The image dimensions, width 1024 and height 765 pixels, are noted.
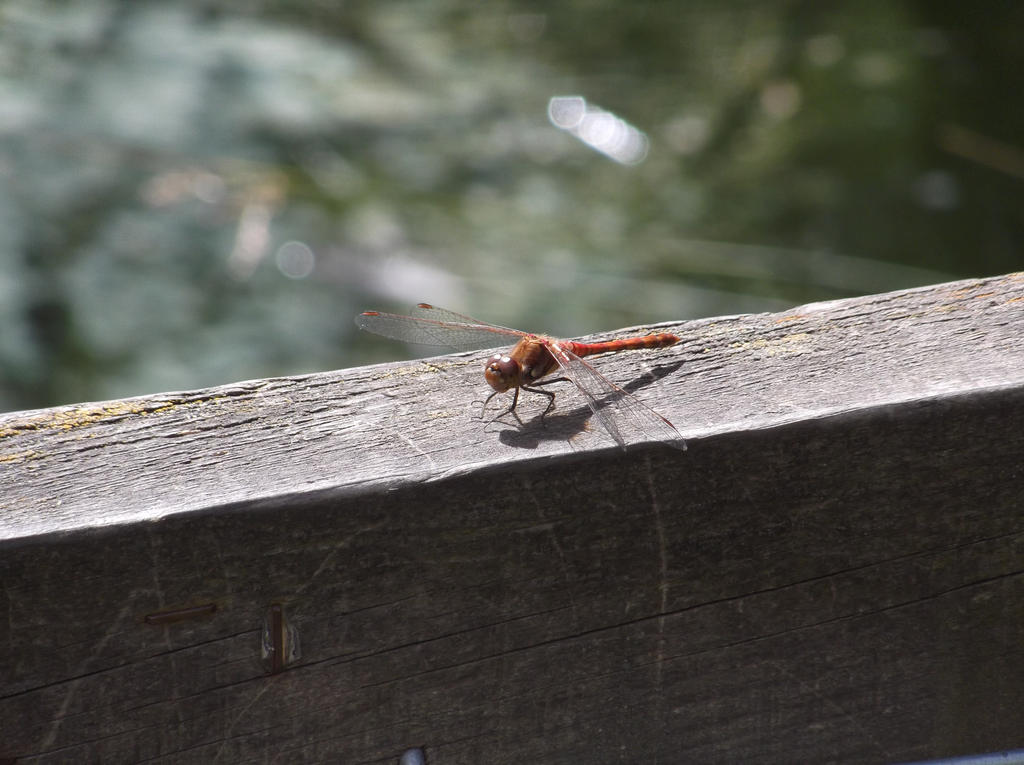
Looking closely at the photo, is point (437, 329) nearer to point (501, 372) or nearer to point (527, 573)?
point (501, 372)

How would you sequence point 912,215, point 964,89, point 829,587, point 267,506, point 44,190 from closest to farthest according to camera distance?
point 267,506, point 829,587, point 44,190, point 912,215, point 964,89

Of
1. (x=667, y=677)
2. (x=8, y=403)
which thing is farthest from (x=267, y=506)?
(x=8, y=403)

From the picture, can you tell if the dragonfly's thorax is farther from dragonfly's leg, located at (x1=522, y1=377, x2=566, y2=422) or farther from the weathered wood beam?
the weathered wood beam

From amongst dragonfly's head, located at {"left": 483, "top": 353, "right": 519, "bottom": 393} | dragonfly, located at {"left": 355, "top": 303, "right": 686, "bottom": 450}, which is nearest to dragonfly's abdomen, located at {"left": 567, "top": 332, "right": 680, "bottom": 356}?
dragonfly, located at {"left": 355, "top": 303, "right": 686, "bottom": 450}

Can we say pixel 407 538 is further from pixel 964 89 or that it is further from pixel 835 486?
pixel 964 89

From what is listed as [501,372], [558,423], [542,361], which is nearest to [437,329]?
[542,361]
